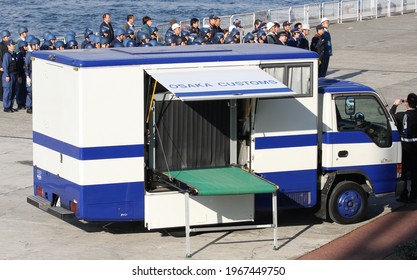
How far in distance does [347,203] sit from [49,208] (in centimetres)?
413

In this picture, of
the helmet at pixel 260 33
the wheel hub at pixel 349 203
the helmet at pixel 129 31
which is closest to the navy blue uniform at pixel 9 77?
the helmet at pixel 129 31

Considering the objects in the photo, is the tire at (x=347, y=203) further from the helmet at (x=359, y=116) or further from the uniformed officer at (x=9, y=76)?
the uniformed officer at (x=9, y=76)

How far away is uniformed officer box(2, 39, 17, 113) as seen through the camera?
2356 cm

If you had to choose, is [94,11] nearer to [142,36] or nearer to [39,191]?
[142,36]

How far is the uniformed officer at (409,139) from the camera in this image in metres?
15.7

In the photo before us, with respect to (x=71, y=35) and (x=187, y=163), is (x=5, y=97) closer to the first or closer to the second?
(x=71, y=35)

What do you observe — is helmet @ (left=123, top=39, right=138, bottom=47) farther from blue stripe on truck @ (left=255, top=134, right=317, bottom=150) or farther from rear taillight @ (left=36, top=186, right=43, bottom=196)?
blue stripe on truck @ (left=255, top=134, right=317, bottom=150)

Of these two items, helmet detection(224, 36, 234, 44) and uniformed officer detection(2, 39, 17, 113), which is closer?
uniformed officer detection(2, 39, 17, 113)

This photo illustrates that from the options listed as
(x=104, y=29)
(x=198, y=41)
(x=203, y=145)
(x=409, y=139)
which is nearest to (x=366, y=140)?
(x=409, y=139)

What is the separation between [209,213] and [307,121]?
184 cm

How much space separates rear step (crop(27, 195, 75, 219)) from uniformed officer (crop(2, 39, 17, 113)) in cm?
934

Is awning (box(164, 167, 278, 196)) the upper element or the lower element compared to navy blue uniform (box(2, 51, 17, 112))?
lower

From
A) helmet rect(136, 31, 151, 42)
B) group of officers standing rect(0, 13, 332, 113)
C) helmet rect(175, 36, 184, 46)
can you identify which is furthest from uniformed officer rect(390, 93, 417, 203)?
helmet rect(136, 31, 151, 42)

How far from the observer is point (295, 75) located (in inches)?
557
